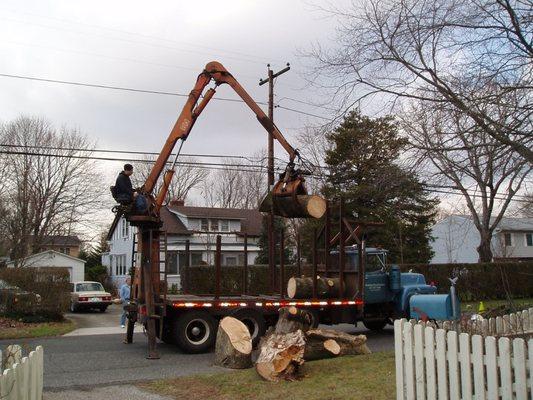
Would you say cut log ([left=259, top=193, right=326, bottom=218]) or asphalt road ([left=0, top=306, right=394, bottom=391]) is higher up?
cut log ([left=259, top=193, right=326, bottom=218])

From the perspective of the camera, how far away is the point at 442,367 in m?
6.49

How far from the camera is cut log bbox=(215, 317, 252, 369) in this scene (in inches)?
449

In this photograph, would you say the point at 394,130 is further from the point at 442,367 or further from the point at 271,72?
the point at 271,72

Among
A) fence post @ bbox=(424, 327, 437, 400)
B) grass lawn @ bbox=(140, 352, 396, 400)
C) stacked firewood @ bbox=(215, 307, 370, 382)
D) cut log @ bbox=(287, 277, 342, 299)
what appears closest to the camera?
fence post @ bbox=(424, 327, 437, 400)

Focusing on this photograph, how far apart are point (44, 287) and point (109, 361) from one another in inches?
364

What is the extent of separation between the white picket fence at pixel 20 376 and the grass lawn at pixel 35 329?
12.2 metres

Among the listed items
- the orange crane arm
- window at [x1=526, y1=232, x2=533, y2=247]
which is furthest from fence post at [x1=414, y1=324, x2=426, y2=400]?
window at [x1=526, y1=232, x2=533, y2=247]

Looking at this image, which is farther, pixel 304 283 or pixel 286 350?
pixel 304 283

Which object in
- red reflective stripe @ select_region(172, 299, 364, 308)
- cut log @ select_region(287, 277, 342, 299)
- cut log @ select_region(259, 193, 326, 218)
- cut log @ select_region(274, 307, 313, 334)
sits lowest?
cut log @ select_region(274, 307, 313, 334)

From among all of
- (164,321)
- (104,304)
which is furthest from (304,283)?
(104,304)

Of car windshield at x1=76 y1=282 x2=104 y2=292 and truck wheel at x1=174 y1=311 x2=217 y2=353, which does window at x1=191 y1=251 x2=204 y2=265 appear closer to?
car windshield at x1=76 y1=282 x2=104 y2=292

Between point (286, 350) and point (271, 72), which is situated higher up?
point (271, 72)

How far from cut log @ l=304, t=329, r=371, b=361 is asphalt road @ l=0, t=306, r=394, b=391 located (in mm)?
1781

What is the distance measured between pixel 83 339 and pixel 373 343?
26.4 ft
